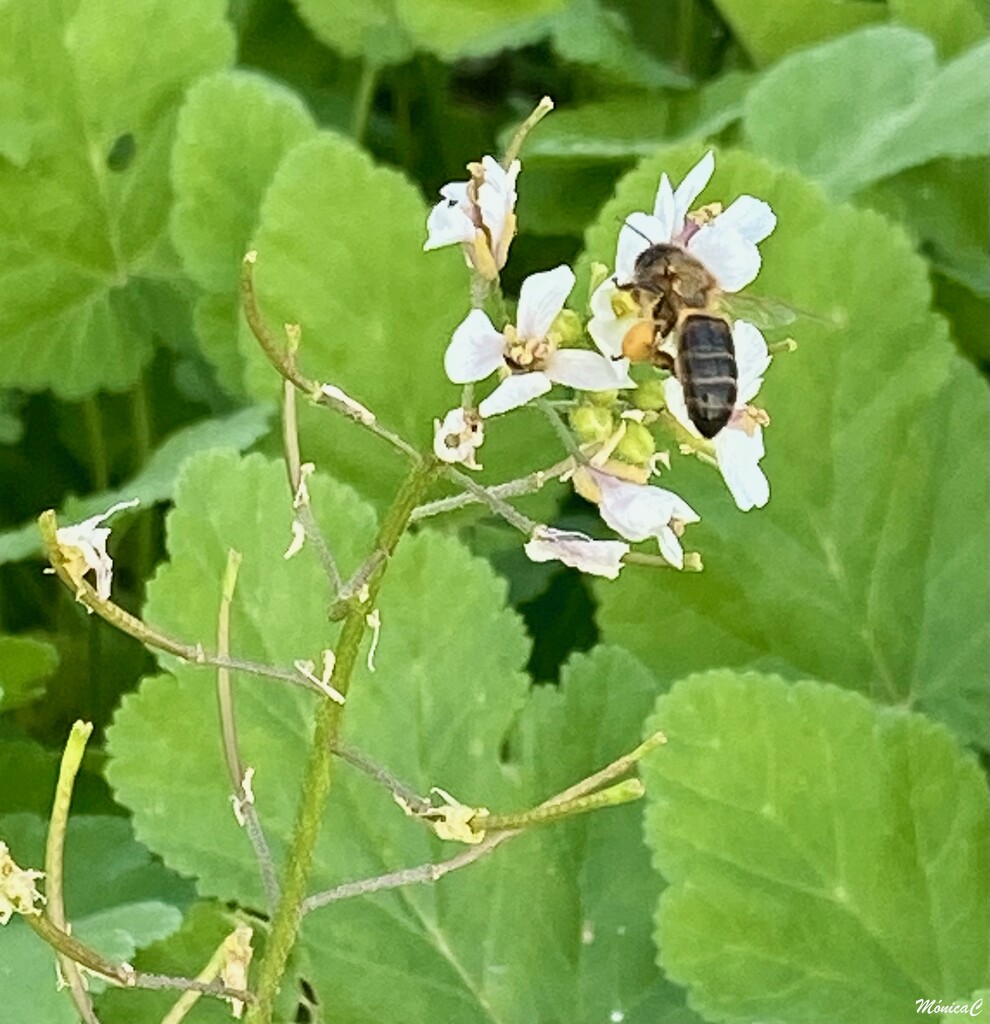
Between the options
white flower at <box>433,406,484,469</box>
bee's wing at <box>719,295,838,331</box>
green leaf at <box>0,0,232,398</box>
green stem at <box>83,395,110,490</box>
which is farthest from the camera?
green stem at <box>83,395,110,490</box>

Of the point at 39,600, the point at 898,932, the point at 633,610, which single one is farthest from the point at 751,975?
the point at 39,600

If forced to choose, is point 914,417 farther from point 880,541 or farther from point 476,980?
point 476,980

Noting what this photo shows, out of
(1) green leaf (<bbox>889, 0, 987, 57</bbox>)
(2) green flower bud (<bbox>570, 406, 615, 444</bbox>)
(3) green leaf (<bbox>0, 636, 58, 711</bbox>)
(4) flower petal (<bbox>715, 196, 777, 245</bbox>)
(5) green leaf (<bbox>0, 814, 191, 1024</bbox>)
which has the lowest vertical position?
(5) green leaf (<bbox>0, 814, 191, 1024</bbox>)

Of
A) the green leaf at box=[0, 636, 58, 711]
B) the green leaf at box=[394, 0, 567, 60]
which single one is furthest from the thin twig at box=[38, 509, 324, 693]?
the green leaf at box=[394, 0, 567, 60]

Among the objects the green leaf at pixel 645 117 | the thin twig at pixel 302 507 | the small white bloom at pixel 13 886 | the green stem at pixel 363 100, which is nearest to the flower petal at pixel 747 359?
the thin twig at pixel 302 507

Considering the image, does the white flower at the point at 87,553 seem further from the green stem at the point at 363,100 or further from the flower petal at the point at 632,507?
the green stem at the point at 363,100

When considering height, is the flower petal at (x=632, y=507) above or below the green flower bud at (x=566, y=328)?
below

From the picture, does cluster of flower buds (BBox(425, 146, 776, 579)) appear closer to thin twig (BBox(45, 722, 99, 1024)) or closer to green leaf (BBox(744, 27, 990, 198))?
thin twig (BBox(45, 722, 99, 1024))
